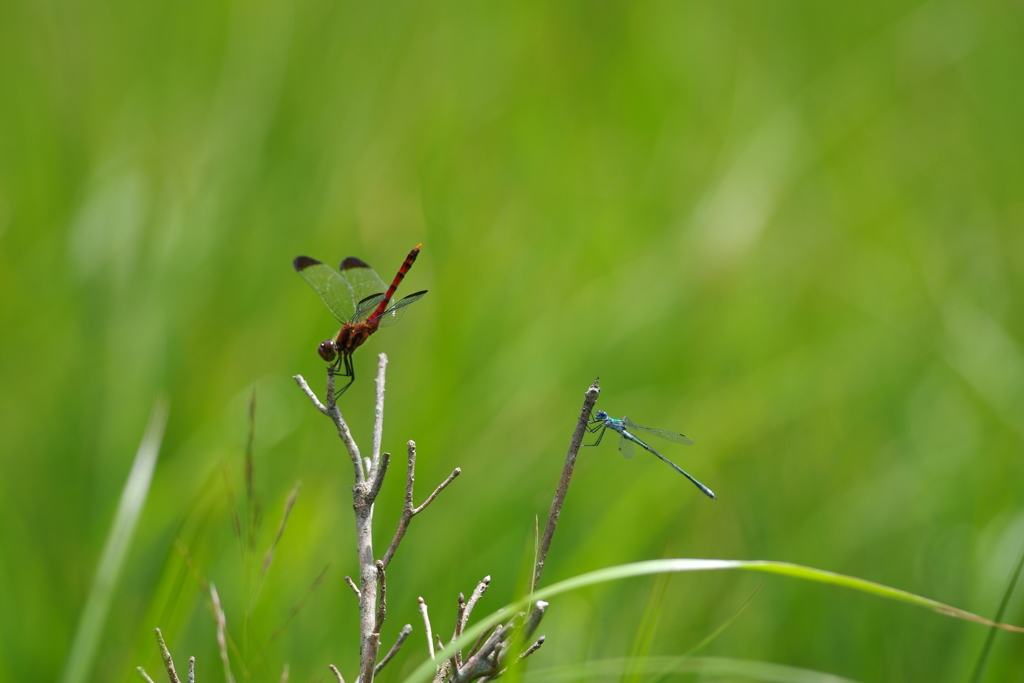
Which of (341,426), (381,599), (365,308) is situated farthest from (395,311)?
(381,599)

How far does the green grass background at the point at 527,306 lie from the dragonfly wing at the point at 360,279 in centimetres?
62

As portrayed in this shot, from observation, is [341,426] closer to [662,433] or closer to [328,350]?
[328,350]

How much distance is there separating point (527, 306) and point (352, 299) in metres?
1.65

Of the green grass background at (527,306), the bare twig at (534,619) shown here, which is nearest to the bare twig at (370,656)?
the bare twig at (534,619)

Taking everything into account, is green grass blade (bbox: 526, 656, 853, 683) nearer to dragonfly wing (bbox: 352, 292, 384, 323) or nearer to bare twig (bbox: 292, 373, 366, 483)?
bare twig (bbox: 292, 373, 366, 483)

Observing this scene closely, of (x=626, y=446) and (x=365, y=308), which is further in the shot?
(x=626, y=446)

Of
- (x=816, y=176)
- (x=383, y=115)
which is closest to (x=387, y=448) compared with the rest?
(x=383, y=115)

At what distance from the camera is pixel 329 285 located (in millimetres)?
1240

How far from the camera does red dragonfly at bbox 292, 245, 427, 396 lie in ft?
3.46

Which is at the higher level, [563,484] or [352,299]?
[352,299]

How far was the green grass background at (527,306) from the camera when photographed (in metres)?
1.95

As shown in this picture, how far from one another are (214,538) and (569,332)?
55.0 inches

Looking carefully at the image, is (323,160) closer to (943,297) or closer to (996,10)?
(943,297)

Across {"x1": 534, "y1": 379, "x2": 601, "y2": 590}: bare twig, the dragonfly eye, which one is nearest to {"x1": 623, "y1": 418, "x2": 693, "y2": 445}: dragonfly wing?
the dragonfly eye
